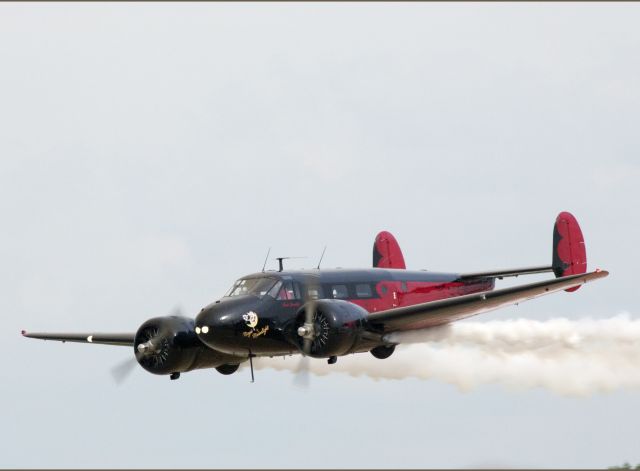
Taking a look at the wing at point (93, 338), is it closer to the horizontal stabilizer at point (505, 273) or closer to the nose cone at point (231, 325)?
the nose cone at point (231, 325)

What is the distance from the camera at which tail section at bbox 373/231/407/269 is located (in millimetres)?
47188

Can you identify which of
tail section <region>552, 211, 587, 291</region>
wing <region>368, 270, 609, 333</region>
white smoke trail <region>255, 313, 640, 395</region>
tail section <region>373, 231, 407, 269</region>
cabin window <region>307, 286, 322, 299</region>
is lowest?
white smoke trail <region>255, 313, 640, 395</region>

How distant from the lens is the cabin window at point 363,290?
40.1 meters

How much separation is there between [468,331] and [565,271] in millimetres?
4525

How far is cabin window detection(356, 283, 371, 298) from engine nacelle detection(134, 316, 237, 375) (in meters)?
4.32

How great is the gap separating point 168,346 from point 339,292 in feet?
15.9

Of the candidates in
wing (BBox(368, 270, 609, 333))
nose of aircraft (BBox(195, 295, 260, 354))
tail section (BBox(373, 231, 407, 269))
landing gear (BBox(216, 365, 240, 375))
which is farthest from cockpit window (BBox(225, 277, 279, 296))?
tail section (BBox(373, 231, 407, 269))

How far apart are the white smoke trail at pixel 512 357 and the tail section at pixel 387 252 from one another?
6.66 metres

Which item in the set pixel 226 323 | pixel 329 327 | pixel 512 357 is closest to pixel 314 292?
pixel 329 327

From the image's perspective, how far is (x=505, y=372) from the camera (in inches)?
1593

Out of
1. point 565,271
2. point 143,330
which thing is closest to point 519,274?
point 565,271

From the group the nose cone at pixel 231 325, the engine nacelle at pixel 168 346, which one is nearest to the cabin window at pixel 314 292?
the nose cone at pixel 231 325

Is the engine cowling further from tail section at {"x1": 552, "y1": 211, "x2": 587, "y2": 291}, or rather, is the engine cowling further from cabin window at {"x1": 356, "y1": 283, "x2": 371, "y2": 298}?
tail section at {"x1": 552, "y1": 211, "x2": 587, "y2": 291}

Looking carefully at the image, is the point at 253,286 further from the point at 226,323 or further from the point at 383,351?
the point at 383,351
